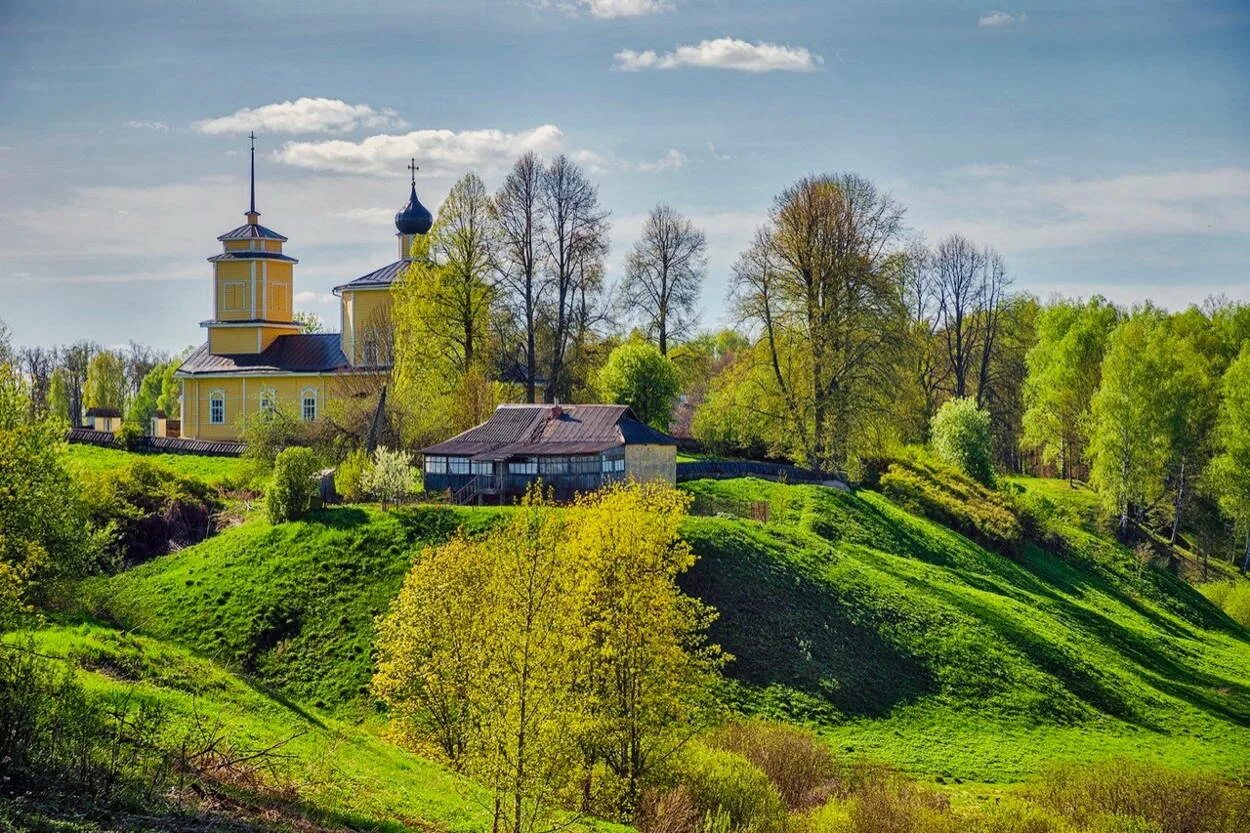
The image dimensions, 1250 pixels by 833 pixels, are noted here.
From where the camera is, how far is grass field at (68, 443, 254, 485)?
4403cm

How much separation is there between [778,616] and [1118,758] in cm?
836

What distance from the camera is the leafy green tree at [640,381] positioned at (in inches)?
2021

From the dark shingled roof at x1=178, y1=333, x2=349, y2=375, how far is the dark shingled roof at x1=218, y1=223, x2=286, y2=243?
455cm

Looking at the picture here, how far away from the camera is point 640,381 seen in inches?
2031

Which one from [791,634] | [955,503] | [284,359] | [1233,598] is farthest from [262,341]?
[1233,598]

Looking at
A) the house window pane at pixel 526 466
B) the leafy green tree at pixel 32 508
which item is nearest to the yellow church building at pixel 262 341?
the house window pane at pixel 526 466

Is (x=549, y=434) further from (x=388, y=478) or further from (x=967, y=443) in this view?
(x=967, y=443)

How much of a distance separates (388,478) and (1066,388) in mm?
42916

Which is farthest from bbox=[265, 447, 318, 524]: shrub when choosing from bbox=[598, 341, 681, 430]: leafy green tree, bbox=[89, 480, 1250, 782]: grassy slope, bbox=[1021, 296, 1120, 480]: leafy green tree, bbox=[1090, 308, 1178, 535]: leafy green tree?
bbox=[1021, 296, 1120, 480]: leafy green tree

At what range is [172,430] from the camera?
63.0 meters

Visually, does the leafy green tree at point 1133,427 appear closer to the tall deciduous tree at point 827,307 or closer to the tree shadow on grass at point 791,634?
the tall deciduous tree at point 827,307

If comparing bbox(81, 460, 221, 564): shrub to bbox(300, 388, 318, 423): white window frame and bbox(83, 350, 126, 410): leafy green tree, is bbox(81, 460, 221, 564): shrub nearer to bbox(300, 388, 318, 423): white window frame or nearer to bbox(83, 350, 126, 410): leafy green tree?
bbox(300, 388, 318, 423): white window frame

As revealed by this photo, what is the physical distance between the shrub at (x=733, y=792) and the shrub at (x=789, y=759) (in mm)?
870

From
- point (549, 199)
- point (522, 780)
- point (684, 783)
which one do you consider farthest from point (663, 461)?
point (522, 780)
